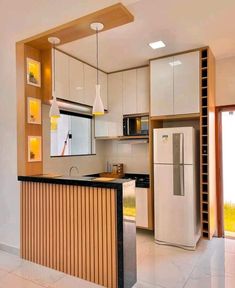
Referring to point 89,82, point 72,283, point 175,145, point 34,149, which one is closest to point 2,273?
point 72,283

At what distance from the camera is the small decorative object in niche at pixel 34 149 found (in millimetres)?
3061

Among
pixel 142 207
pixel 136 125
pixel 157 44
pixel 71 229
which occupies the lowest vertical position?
pixel 142 207

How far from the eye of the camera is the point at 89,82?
4113 mm

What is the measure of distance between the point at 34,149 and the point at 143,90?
2.12 metres

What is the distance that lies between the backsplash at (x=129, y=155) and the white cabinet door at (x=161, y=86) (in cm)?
91

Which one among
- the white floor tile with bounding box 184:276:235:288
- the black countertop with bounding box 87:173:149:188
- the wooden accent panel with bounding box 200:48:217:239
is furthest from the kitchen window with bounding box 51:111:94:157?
the white floor tile with bounding box 184:276:235:288

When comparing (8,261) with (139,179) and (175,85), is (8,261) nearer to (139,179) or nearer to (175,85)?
(139,179)

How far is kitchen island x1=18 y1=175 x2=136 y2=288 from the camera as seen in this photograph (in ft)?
7.64

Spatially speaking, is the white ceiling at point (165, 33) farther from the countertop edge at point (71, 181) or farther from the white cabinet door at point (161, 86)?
the countertop edge at point (71, 181)

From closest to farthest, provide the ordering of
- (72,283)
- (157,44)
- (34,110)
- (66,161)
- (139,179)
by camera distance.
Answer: (72,283) < (34,110) < (157,44) < (66,161) < (139,179)

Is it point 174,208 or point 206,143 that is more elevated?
point 206,143

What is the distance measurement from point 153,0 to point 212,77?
1819 mm

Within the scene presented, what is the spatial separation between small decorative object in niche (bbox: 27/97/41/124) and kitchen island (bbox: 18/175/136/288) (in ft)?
2.47

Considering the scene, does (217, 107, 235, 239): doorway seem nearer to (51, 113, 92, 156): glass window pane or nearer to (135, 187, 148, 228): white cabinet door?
(135, 187, 148, 228): white cabinet door
